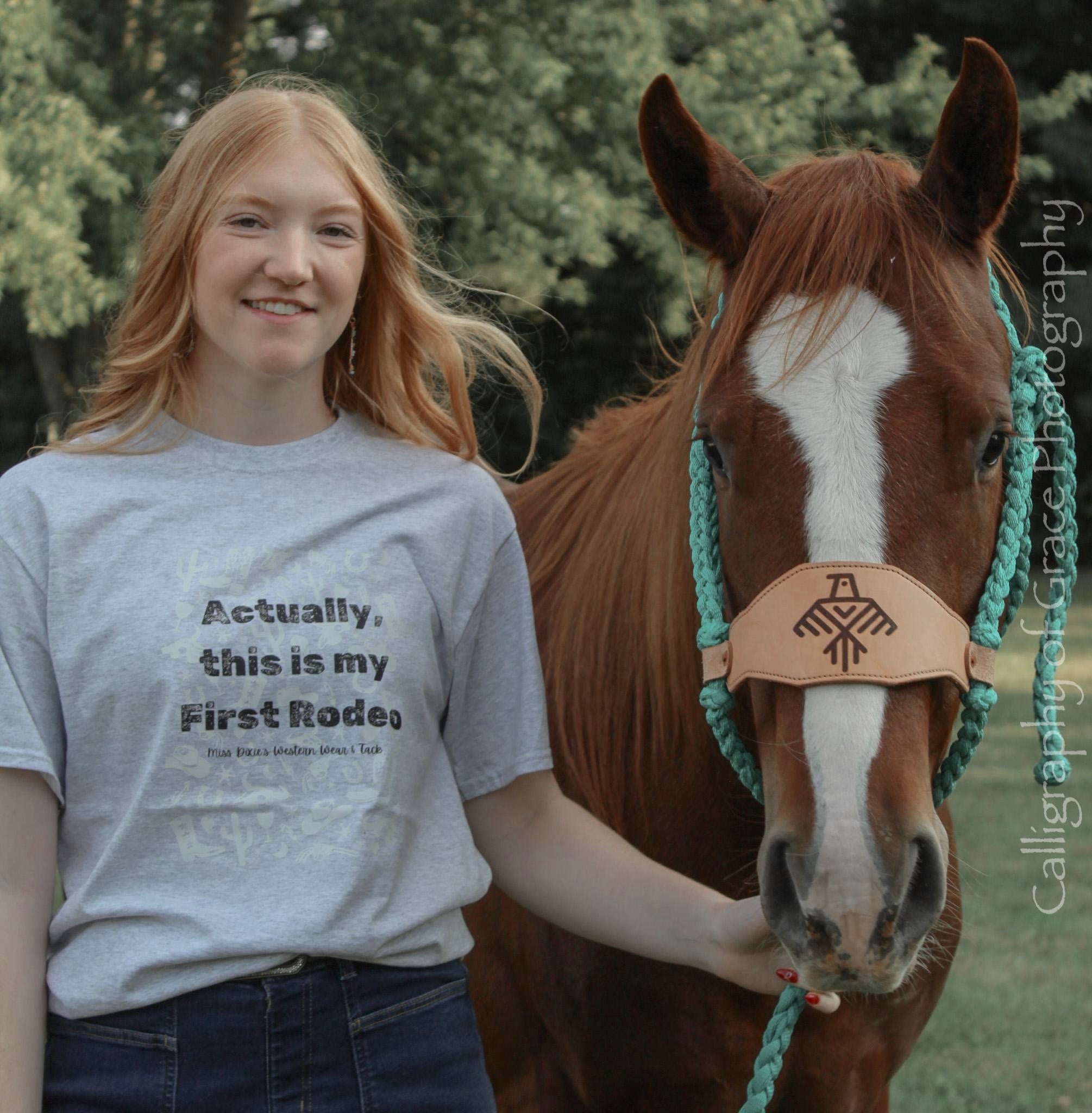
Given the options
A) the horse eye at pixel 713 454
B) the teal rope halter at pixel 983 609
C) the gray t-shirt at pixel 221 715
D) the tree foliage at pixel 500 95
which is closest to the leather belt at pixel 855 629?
the teal rope halter at pixel 983 609

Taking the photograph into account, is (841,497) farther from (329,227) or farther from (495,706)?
(329,227)

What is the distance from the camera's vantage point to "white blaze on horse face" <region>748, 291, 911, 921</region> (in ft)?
4.81

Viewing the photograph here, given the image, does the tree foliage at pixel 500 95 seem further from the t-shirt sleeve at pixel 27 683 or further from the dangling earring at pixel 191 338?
the t-shirt sleeve at pixel 27 683

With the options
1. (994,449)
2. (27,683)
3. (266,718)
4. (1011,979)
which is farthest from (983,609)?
(1011,979)

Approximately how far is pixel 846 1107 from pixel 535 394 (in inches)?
50.7

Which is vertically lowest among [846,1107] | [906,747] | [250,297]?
[846,1107]

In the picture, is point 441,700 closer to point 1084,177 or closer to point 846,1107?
point 846,1107

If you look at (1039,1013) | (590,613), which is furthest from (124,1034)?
(1039,1013)

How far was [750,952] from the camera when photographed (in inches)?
65.4

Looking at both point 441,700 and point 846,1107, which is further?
point 846,1107

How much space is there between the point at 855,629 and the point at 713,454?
377 millimetres

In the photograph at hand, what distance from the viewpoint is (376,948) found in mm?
1583

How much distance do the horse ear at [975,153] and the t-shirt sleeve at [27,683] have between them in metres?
1.31

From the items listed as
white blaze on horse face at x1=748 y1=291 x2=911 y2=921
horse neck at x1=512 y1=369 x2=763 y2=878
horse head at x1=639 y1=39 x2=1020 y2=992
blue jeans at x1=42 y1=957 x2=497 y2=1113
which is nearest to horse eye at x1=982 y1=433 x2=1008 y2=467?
horse head at x1=639 y1=39 x2=1020 y2=992
